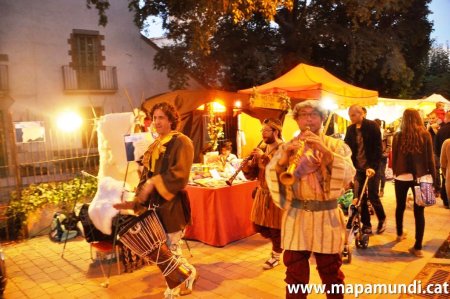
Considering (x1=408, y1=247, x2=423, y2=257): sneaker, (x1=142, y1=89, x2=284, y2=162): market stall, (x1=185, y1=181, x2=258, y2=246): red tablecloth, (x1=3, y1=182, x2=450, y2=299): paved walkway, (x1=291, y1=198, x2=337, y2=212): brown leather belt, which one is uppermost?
(x1=142, y1=89, x2=284, y2=162): market stall

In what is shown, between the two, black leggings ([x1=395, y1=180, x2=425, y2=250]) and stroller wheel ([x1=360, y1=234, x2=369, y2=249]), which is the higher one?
black leggings ([x1=395, y1=180, x2=425, y2=250])

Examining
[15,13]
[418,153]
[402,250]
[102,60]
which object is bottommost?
[402,250]

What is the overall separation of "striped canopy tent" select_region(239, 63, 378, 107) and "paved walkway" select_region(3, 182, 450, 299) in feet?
10.8

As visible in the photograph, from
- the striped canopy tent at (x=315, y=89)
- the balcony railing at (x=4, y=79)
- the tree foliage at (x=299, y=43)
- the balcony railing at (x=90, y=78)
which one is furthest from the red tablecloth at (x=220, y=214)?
the balcony railing at (x=90, y=78)

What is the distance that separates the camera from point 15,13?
14883mm

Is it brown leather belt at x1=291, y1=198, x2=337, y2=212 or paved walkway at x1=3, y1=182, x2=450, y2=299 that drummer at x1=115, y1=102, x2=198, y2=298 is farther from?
brown leather belt at x1=291, y1=198, x2=337, y2=212

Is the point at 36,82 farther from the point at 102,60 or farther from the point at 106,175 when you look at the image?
the point at 106,175

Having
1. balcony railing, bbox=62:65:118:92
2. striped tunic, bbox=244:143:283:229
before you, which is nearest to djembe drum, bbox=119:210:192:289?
striped tunic, bbox=244:143:283:229

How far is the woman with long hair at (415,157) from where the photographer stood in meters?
4.68

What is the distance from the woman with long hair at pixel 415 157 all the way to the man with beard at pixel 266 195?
5.41 ft

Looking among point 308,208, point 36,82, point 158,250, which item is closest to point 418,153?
point 308,208

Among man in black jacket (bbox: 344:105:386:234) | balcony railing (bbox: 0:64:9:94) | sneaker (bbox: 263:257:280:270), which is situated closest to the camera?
sneaker (bbox: 263:257:280:270)

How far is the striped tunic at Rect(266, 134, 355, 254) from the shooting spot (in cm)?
275

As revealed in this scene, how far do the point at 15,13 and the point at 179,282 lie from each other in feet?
50.2
